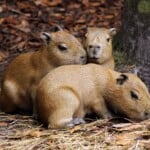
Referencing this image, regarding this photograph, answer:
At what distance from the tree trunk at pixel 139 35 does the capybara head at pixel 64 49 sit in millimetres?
1037

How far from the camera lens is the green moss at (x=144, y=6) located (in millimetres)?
8531

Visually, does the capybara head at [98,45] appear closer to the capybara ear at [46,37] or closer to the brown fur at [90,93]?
the brown fur at [90,93]

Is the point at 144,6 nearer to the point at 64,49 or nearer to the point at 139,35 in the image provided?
the point at 139,35

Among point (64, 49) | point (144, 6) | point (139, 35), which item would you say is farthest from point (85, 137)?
point (144, 6)

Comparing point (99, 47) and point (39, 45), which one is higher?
point (99, 47)

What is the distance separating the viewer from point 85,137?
698 cm

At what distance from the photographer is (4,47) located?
36.4 feet

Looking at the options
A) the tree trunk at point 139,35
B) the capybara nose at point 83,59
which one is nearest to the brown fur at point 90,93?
the capybara nose at point 83,59

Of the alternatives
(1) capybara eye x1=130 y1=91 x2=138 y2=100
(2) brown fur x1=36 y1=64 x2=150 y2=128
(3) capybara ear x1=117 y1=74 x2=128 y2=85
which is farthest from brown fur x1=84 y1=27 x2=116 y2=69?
(1) capybara eye x1=130 y1=91 x2=138 y2=100

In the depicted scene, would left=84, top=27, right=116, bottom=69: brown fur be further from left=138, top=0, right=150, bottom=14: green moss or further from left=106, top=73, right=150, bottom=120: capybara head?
left=138, top=0, right=150, bottom=14: green moss

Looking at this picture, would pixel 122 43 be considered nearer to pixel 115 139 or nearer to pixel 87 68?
pixel 87 68

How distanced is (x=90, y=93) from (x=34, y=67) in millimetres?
976

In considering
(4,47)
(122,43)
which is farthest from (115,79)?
(4,47)

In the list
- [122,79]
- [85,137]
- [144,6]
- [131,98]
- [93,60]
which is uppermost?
[144,6]
